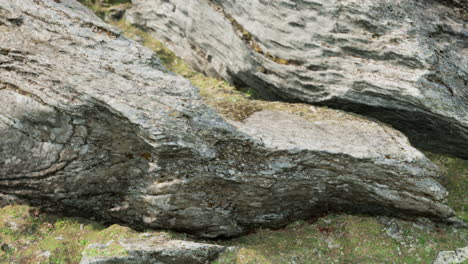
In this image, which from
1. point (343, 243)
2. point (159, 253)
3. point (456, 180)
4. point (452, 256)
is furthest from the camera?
point (456, 180)

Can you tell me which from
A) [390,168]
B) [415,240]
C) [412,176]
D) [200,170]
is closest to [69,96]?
[200,170]

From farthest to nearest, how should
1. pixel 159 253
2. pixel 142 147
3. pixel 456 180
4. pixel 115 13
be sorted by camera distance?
pixel 115 13 < pixel 456 180 < pixel 142 147 < pixel 159 253

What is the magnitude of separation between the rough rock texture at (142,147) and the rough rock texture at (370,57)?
2.59m

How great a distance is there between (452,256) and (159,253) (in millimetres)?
12622

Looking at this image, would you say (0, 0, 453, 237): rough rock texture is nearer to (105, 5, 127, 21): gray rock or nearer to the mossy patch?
the mossy patch

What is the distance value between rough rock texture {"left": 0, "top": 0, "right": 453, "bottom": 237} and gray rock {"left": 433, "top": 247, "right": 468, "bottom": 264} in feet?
5.66

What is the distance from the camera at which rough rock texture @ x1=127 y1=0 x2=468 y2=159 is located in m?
17.0

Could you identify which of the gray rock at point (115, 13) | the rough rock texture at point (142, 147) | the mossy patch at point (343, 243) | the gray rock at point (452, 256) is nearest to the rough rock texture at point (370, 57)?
the rough rock texture at point (142, 147)

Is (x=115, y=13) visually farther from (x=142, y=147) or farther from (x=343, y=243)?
(x=343, y=243)

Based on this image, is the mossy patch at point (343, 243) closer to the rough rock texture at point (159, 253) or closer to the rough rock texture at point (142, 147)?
the rough rock texture at point (159, 253)

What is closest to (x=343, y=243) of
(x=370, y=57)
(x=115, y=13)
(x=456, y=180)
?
(x=456, y=180)

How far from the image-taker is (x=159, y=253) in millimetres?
14305

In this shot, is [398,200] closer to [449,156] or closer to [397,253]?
[397,253]

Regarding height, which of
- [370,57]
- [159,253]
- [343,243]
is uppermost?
[370,57]
